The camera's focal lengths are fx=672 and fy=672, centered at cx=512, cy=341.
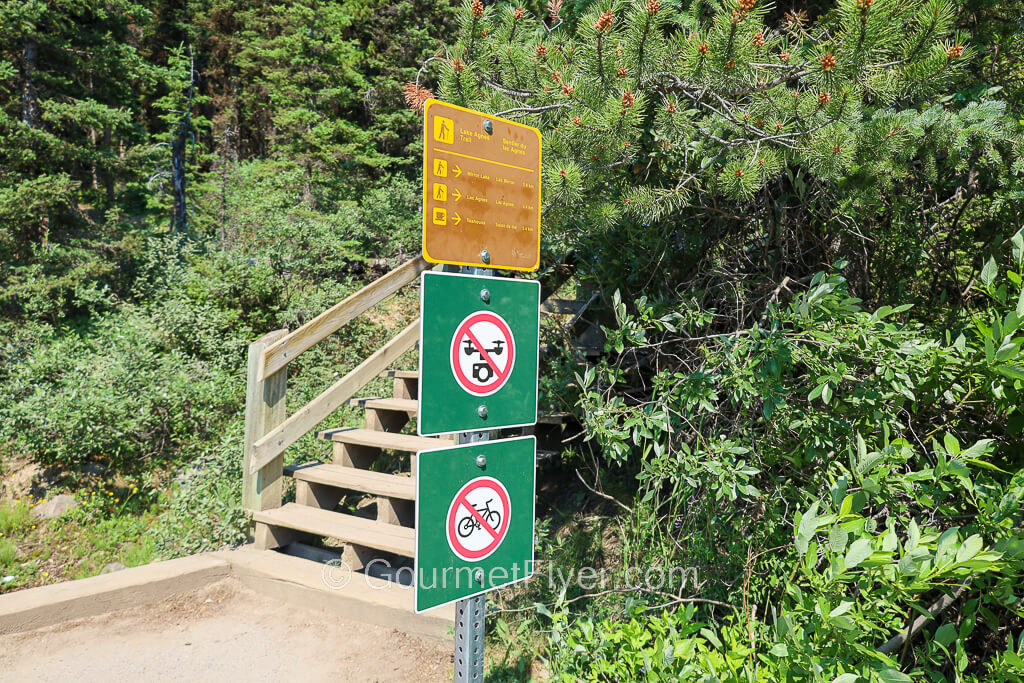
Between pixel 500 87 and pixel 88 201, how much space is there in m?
9.77

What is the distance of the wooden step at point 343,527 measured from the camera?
4.20 m

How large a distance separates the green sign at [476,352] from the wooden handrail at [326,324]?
2762mm

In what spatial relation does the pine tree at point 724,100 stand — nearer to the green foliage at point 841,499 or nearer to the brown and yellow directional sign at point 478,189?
the green foliage at point 841,499

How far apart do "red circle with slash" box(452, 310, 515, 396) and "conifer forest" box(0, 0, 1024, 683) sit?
37.8 inches

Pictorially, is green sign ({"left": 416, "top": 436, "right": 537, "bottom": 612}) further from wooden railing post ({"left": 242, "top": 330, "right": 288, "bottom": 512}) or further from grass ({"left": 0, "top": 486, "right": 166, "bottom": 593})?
grass ({"left": 0, "top": 486, "right": 166, "bottom": 593})

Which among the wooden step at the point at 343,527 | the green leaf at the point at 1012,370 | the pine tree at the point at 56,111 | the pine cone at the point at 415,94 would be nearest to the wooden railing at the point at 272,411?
the wooden step at the point at 343,527

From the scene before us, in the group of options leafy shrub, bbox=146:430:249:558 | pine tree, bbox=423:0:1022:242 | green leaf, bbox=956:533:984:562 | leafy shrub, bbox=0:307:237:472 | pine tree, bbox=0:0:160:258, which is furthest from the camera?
pine tree, bbox=0:0:160:258

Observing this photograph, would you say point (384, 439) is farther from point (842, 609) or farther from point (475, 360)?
point (842, 609)

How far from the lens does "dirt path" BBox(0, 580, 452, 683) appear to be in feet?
11.1

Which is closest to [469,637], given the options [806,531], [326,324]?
[806,531]

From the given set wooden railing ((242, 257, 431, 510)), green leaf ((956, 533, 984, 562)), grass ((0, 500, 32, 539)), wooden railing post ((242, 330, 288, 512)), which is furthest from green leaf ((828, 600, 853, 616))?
grass ((0, 500, 32, 539))

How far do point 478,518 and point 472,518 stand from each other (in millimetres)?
26

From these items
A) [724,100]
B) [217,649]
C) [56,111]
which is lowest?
[217,649]

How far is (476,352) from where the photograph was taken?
2037 mm
